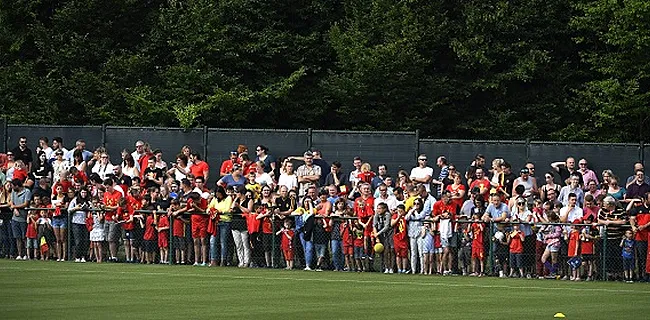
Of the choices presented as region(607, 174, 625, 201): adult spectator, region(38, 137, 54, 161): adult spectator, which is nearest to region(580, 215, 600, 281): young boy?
region(607, 174, 625, 201): adult spectator

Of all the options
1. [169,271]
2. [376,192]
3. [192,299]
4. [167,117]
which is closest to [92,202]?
[169,271]

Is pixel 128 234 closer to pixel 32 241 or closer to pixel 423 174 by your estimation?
pixel 32 241

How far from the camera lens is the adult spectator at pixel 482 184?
3018cm

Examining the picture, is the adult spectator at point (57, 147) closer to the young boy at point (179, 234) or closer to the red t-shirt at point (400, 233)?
the young boy at point (179, 234)

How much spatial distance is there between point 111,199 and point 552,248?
31.0 ft

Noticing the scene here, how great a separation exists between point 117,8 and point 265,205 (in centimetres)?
1837

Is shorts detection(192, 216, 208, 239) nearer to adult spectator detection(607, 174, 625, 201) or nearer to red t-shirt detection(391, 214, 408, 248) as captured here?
red t-shirt detection(391, 214, 408, 248)

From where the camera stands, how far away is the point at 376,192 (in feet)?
100

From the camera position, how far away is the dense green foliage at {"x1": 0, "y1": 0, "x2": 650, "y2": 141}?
142 feet

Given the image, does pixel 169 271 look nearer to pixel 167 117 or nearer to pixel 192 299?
pixel 192 299

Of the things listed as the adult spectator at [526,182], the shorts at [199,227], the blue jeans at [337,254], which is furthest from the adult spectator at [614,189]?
the shorts at [199,227]

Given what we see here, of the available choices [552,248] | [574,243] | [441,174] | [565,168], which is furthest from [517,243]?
[565,168]

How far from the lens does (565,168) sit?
108 ft

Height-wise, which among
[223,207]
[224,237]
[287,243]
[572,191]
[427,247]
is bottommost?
[427,247]
